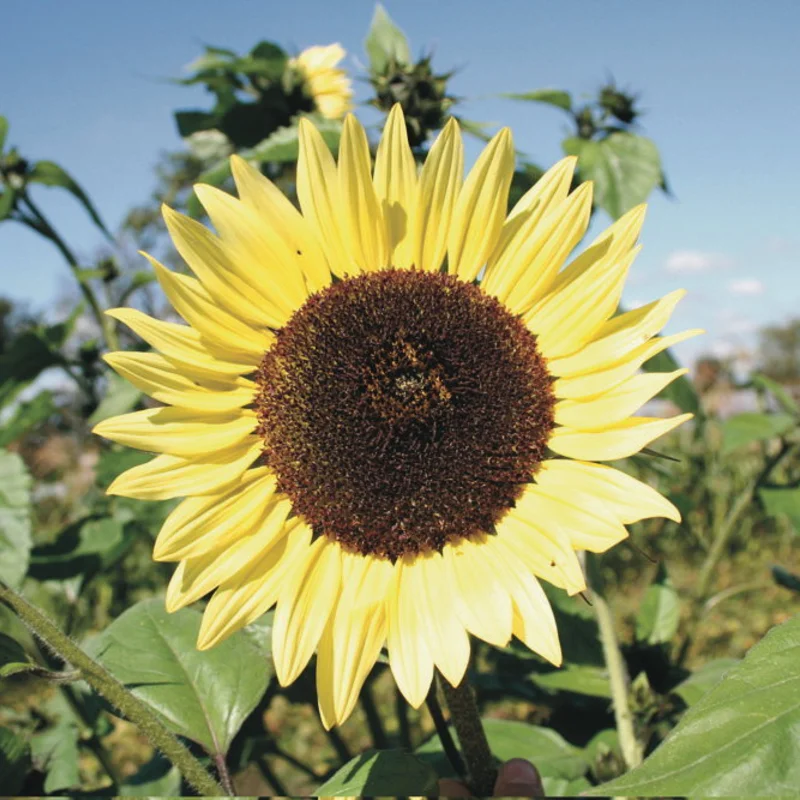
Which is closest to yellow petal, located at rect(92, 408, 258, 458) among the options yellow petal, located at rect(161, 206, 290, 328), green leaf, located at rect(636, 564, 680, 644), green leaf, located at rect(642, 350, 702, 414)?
yellow petal, located at rect(161, 206, 290, 328)

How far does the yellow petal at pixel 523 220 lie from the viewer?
93 centimetres

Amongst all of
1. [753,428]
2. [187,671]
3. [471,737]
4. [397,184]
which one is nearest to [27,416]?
[187,671]

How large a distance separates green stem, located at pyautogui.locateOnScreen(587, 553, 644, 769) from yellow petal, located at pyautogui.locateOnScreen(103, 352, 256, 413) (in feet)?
1.79

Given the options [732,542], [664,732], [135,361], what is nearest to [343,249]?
[135,361]

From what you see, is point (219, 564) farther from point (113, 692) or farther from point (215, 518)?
point (113, 692)

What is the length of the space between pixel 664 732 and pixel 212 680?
817 millimetres

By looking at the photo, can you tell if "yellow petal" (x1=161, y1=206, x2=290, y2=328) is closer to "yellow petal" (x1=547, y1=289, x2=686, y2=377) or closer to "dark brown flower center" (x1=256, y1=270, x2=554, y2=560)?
"dark brown flower center" (x1=256, y1=270, x2=554, y2=560)

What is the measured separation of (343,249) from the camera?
0.98 metres

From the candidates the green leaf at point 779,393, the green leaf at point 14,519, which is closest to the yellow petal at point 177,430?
the green leaf at point 14,519

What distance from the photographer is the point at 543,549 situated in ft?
2.85

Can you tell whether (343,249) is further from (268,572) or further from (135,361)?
(268,572)

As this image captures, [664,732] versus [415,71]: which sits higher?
[415,71]

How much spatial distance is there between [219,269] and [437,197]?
25 cm

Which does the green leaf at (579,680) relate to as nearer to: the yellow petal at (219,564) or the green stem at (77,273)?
the yellow petal at (219,564)
